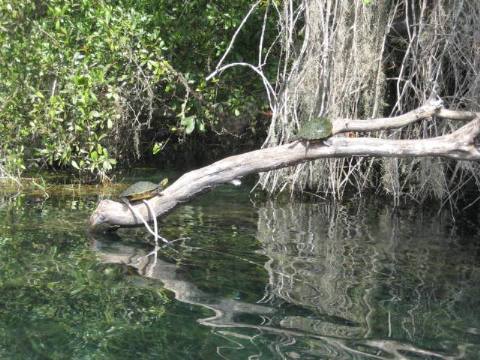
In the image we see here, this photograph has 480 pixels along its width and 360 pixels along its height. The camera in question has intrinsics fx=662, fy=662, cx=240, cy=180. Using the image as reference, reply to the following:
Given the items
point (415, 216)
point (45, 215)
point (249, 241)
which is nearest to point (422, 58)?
point (415, 216)

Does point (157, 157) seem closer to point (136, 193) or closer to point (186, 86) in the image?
point (186, 86)

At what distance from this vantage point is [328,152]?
5672 millimetres

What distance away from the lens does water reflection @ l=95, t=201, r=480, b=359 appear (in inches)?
153

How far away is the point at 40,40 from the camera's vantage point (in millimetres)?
8914

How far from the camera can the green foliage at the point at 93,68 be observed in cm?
873

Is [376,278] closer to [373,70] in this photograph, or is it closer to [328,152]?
[328,152]

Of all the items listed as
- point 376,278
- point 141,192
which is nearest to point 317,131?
point 376,278

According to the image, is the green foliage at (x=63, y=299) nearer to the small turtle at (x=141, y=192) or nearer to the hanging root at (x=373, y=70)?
the small turtle at (x=141, y=192)

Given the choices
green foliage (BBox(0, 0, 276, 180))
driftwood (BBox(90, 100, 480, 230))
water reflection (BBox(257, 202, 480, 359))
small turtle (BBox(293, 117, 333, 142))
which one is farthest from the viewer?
green foliage (BBox(0, 0, 276, 180))

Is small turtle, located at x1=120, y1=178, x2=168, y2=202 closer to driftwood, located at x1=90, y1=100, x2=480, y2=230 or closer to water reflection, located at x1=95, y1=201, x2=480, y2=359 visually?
driftwood, located at x1=90, y1=100, x2=480, y2=230

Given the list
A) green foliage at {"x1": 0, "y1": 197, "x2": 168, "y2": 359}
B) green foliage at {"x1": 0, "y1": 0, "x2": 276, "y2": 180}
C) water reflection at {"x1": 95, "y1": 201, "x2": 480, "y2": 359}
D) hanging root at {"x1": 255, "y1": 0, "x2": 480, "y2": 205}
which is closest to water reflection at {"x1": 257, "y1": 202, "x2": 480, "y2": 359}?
water reflection at {"x1": 95, "y1": 201, "x2": 480, "y2": 359}

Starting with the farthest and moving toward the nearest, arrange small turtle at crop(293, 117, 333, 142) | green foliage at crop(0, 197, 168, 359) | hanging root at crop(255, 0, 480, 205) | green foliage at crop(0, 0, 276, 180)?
1. green foliage at crop(0, 0, 276, 180)
2. hanging root at crop(255, 0, 480, 205)
3. small turtle at crop(293, 117, 333, 142)
4. green foliage at crop(0, 197, 168, 359)

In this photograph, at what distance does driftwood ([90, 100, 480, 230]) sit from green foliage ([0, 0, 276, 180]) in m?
1.88

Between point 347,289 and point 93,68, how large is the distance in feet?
16.8
